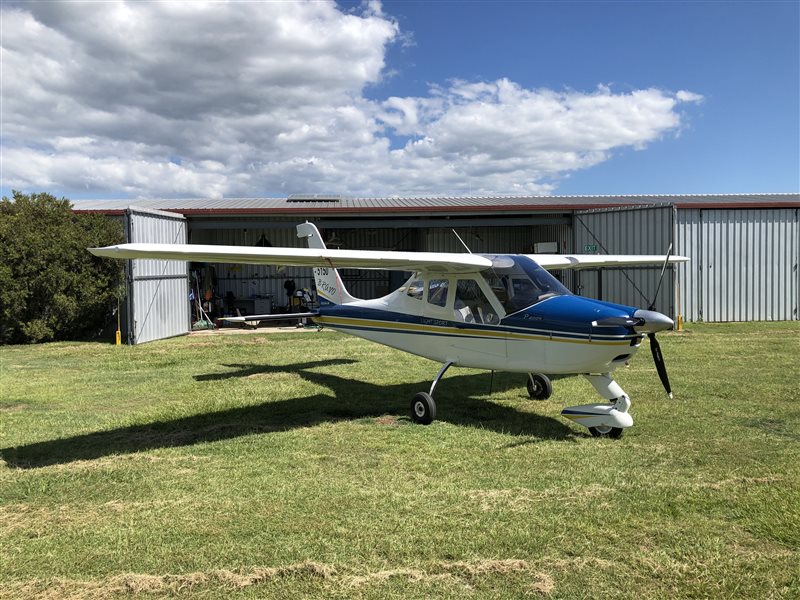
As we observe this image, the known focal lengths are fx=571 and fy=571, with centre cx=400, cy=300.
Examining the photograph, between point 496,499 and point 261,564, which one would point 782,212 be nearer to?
point 496,499

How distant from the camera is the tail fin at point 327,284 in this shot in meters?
10.2

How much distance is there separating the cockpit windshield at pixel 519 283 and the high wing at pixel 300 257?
0.18 m

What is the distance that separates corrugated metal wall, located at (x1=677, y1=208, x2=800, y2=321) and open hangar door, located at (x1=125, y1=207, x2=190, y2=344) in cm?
1624

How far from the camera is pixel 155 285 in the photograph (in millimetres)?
16625

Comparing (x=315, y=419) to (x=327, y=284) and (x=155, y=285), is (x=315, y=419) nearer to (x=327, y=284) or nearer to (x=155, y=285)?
(x=327, y=284)

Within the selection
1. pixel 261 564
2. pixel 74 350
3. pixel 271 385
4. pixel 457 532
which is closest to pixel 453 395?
pixel 271 385

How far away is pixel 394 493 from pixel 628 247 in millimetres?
16495

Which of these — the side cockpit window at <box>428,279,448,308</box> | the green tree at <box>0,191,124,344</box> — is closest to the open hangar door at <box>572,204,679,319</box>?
the side cockpit window at <box>428,279,448,308</box>

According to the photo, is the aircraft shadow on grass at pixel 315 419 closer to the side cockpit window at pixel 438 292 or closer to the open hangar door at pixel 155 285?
the side cockpit window at pixel 438 292

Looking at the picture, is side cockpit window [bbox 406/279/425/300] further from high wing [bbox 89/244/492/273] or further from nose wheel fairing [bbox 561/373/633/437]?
nose wheel fairing [bbox 561/373/633/437]

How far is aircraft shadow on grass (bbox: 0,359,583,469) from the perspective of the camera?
6105mm

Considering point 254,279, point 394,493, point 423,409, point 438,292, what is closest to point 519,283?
point 438,292

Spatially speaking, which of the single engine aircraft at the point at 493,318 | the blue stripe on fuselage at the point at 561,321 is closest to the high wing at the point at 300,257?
the single engine aircraft at the point at 493,318

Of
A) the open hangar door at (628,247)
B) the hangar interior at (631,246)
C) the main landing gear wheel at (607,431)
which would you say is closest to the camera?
the main landing gear wheel at (607,431)
